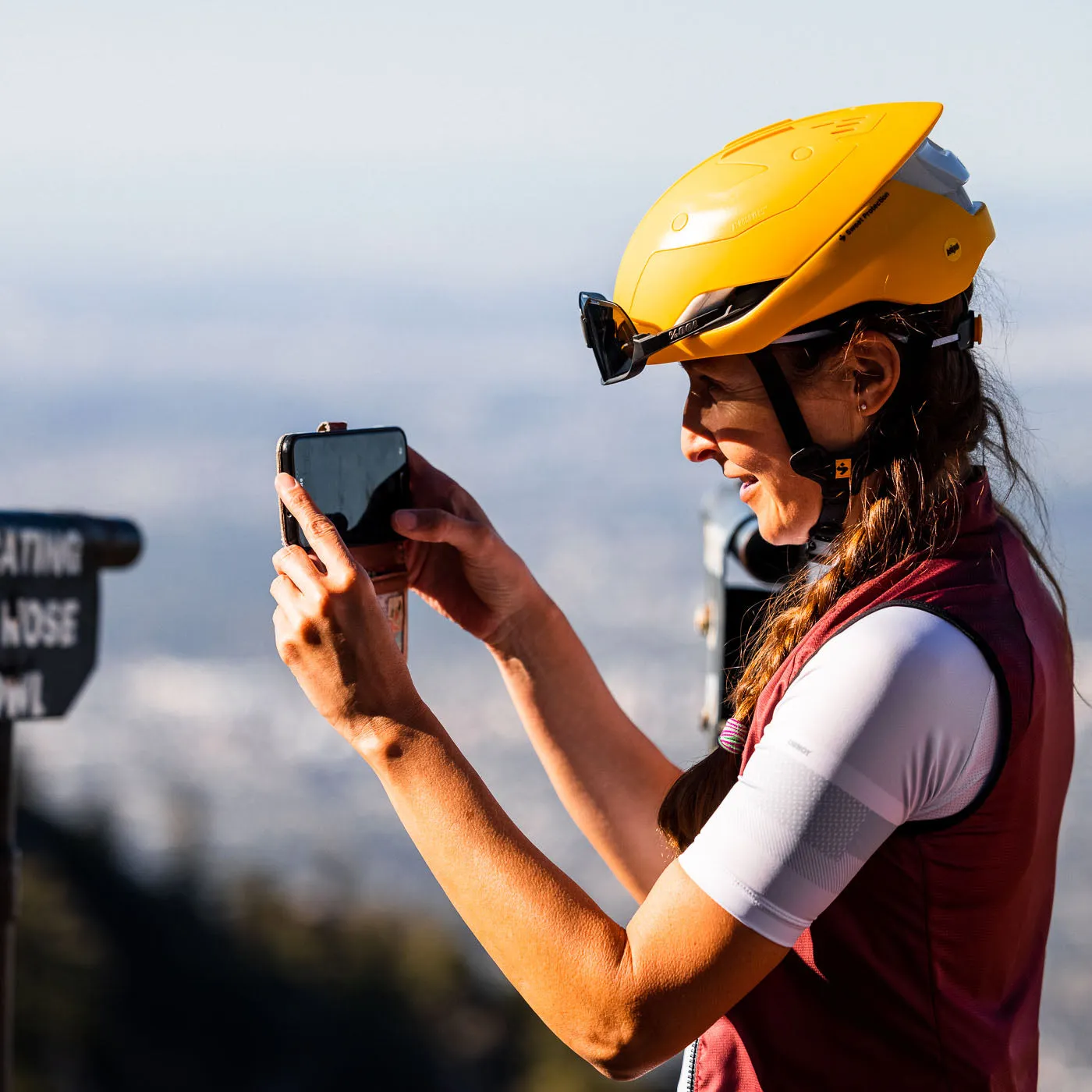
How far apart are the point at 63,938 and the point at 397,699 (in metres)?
9.84

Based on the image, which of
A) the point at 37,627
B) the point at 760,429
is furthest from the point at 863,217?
the point at 37,627

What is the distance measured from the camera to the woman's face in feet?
5.74

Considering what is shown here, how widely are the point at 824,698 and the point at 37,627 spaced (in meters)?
1.36

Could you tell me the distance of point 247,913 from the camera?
12977 mm

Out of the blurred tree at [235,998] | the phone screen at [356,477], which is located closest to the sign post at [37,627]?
the phone screen at [356,477]

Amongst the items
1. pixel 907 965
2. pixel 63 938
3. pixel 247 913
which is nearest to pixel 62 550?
pixel 907 965

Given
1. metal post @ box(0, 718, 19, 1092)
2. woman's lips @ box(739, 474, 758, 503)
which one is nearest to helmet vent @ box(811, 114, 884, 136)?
woman's lips @ box(739, 474, 758, 503)

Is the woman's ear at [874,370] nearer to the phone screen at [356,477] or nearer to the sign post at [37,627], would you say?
the phone screen at [356,477]

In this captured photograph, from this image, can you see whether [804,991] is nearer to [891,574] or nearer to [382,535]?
[891,574]

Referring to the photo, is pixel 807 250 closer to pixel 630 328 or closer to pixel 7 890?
pixel 630 328

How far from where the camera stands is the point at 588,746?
2.28 metres

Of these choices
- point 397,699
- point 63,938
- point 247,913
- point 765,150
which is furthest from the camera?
point 247,913

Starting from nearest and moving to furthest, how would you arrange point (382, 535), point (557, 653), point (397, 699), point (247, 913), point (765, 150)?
point (397, 699)
point (765, 150)
point (382, 535)
point (557, 653)
point (247, 913)

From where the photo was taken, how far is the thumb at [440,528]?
214 centimetres
